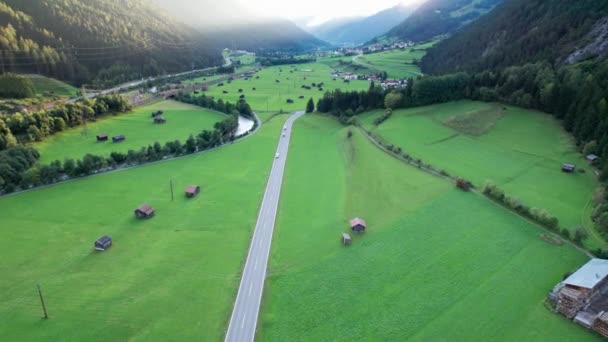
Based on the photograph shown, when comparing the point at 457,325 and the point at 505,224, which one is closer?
the point at 457,325

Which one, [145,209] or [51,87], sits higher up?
[51,87]

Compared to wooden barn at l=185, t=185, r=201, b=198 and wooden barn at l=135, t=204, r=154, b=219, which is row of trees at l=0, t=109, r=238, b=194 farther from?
wooden barn at l=135, t=204, r=154, b=219

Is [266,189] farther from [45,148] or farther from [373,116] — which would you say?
[45,148]

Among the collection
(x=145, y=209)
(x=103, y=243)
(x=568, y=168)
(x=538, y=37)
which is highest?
(x=538, y=37)

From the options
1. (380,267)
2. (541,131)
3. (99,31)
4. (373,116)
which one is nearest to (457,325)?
(380,267)

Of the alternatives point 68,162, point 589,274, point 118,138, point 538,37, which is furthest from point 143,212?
point 538,37

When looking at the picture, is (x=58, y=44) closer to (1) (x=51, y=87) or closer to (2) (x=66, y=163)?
(1) (x=51, y=87)
